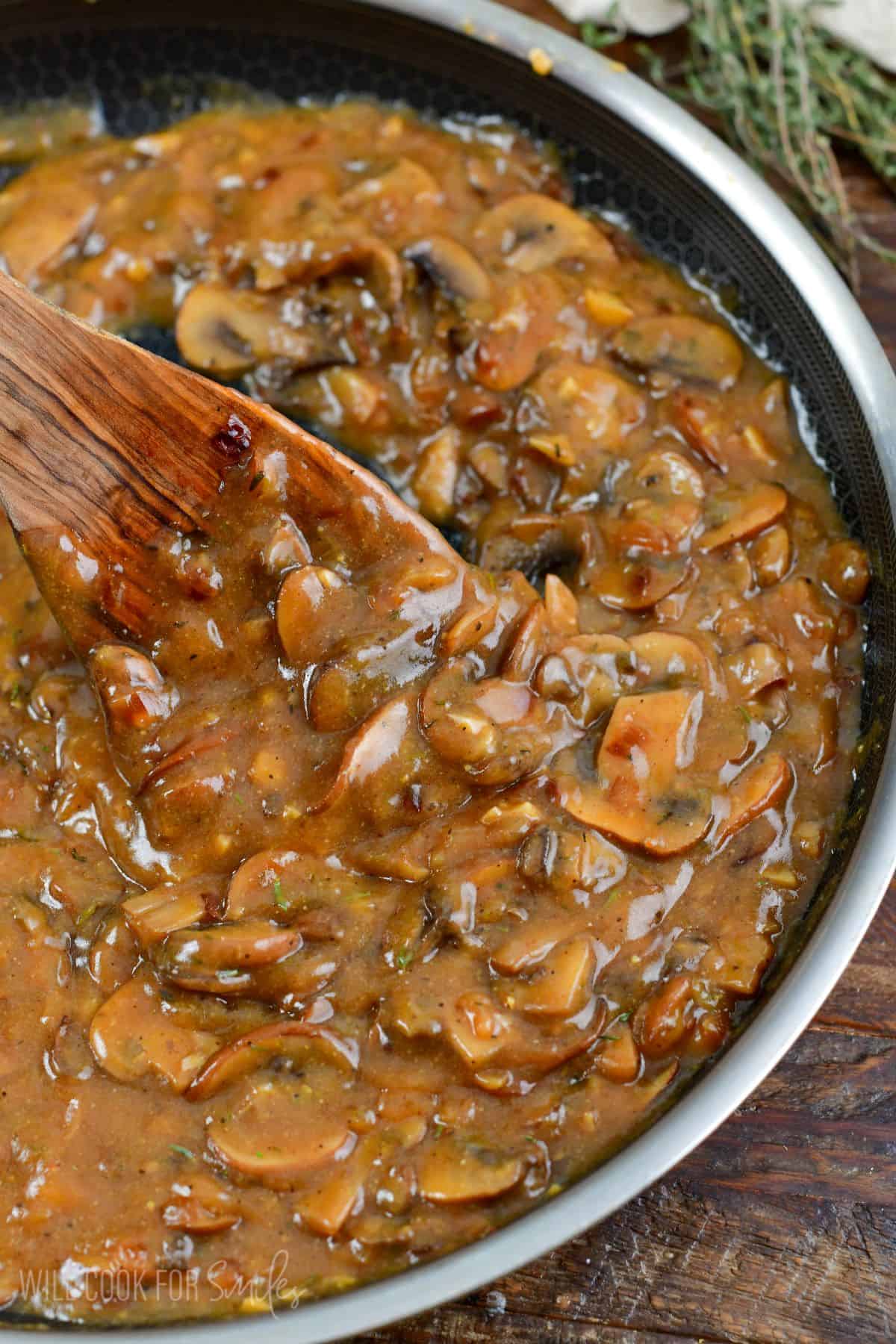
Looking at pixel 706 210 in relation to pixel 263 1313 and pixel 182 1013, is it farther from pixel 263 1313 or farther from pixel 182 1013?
pixel 263 1313

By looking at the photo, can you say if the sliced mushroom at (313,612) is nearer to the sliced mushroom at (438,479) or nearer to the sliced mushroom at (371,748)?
the sliced mushroom at (371,748)

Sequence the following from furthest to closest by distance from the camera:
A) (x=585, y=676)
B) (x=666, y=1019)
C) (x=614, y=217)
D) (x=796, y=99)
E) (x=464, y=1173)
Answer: (x=796, y=99) < (x=614, y=217) < (x=585, y=676) < (x=666, y=1019) < (x=464, y=1173)

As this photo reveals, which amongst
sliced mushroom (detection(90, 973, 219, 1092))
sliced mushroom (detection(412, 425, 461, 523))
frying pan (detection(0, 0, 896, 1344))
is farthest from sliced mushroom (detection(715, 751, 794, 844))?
sliced mushroom (detection(90, 973, 219, 1092))

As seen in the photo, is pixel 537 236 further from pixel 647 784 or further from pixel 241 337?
pixel 647 784

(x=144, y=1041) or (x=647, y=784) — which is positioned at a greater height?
(x=647, y=784)

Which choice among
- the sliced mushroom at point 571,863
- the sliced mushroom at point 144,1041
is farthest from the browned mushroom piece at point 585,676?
the sliced mushroom at point 144,1041

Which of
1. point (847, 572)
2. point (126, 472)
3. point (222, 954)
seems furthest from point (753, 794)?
point (126, 472)

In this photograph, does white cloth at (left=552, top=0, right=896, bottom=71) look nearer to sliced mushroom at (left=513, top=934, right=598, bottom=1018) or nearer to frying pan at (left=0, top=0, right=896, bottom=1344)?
frying pan at (left=0, top=0, right=896, bottom=1344)
